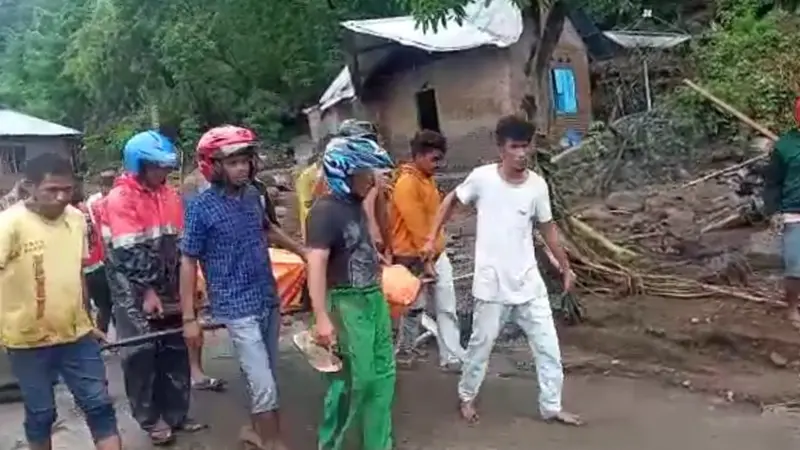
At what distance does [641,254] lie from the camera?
988cm

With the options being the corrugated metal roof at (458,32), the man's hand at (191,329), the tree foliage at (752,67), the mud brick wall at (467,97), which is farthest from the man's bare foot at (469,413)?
the mud brick wall at (467,97)

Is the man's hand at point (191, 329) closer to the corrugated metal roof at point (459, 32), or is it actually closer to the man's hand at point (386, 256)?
the man's hand at point (386, 256)

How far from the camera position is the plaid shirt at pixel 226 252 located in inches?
195

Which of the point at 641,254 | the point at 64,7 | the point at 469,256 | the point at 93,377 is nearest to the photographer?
the point at 93,377

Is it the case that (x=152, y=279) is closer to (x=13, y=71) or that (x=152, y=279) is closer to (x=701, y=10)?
(x=701, y=10)

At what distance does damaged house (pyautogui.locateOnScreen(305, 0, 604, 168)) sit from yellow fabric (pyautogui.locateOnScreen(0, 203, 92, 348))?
1489cm

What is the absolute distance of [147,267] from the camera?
18.6 ft

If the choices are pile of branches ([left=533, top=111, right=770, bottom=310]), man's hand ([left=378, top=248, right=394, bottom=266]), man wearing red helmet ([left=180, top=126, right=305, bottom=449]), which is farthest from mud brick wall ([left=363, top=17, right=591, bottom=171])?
man wearing red helmet ([left=180, top=126, right=305, bottom=449])

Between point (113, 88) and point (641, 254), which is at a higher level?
point (113, 88)

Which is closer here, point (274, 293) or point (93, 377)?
point (93, 377)

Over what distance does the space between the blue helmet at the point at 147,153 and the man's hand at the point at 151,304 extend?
68 cm

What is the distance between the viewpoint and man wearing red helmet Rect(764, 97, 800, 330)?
7.30 metres

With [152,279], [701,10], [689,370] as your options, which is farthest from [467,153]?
[152,279]

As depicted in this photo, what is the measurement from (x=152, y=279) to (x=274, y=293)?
93 centimetres
